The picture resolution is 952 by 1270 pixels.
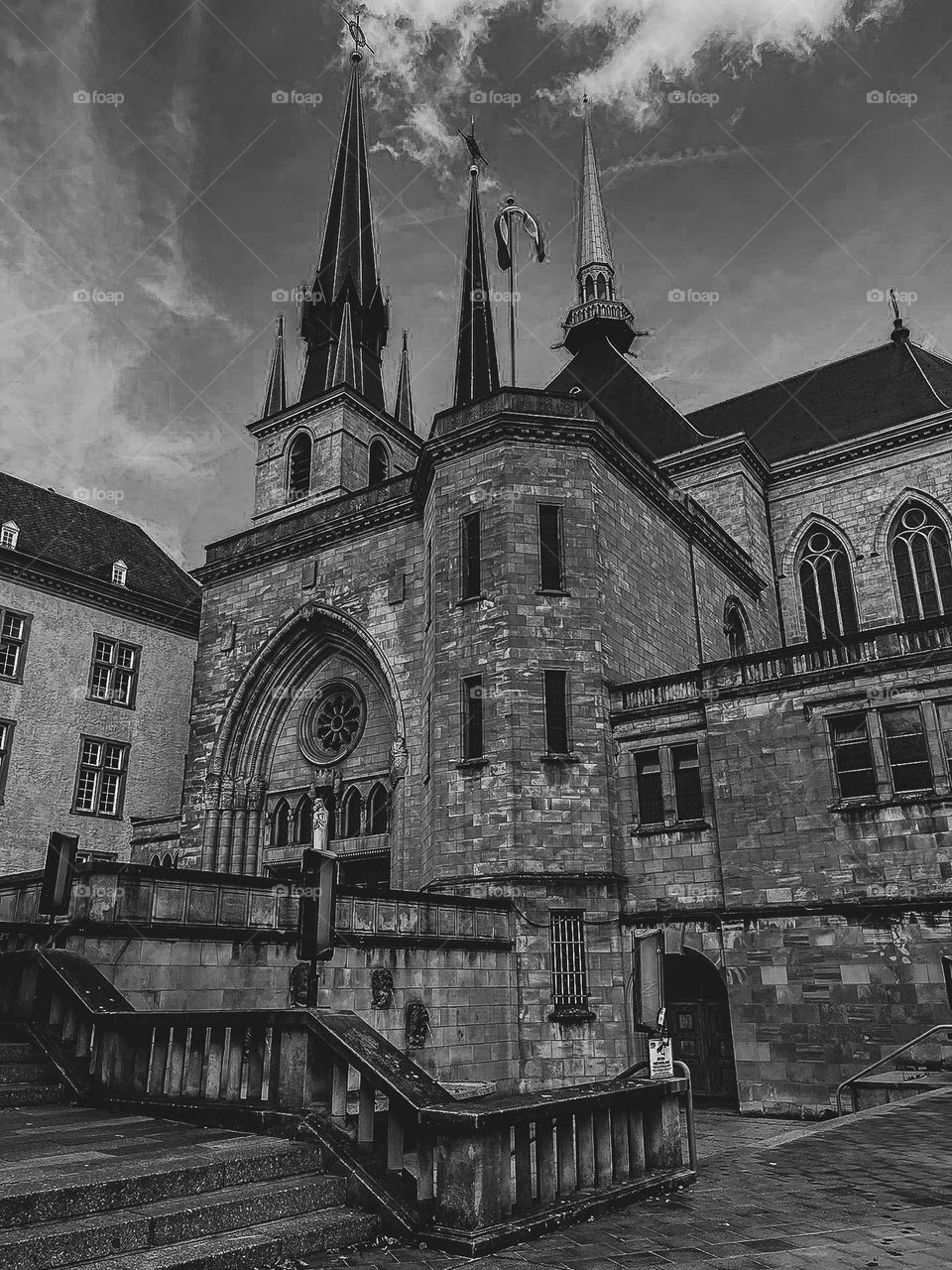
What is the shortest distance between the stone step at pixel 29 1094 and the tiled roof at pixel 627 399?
89.6 feet

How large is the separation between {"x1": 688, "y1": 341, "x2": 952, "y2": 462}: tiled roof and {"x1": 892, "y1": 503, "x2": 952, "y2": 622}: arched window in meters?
3.51

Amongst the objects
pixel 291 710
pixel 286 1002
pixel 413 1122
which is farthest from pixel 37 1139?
pixel 291 710

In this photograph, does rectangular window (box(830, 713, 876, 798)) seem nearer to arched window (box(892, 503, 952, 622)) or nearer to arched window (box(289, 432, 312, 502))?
arched window (box(892, 503, 952, 622))

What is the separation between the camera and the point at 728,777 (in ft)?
59.1

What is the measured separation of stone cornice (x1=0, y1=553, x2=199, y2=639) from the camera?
28.8m

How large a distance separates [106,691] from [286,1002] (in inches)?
786

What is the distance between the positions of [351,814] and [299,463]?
57.3 ft

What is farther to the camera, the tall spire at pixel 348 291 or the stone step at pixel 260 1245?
the tall spire at pixel 348 291

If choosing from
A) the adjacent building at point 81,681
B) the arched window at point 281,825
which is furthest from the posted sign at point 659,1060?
the adjacent building at point 81,681

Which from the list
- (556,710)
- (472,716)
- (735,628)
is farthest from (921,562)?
(472,716)

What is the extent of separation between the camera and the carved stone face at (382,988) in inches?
572

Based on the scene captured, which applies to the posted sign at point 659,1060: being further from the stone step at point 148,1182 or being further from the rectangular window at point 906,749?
the rectangular window at point 906,749

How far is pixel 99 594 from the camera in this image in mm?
30906

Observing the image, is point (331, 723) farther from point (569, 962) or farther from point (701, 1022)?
point (701, 1022)
